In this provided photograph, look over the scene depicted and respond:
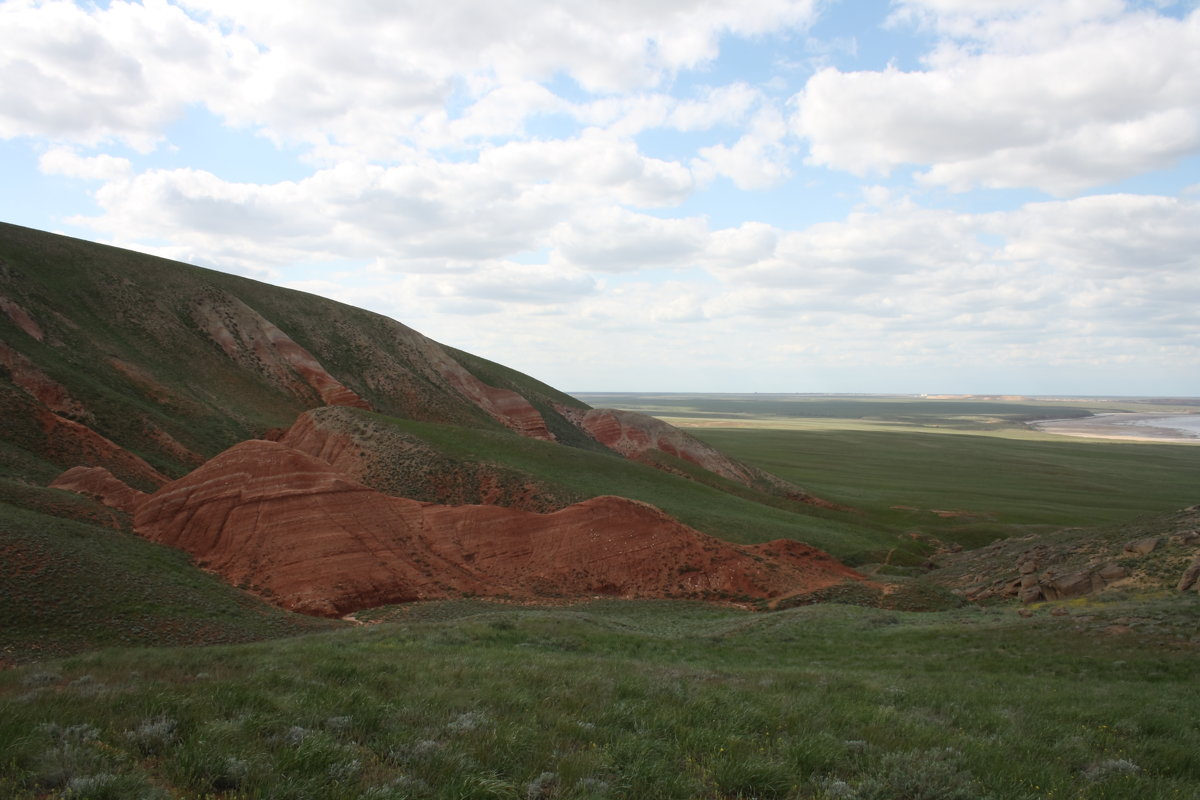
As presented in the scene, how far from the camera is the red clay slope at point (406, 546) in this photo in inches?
1117

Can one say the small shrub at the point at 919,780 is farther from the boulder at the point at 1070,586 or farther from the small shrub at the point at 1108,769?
the boulder at the point at 1070,586

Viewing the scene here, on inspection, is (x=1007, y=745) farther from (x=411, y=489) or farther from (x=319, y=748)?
(x=411, y=489)

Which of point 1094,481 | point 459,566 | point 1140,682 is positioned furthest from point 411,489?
point 1094,481

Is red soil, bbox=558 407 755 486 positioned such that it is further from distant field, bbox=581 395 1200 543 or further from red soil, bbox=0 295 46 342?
red soil, bbox=0 295 46 342

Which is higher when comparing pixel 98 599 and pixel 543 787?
pixel 543 787

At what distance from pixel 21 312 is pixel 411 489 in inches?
1138

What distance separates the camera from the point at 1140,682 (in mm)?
14039

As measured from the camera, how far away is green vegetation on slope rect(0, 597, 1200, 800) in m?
6.63

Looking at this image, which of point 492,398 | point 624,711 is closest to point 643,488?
point 492,398

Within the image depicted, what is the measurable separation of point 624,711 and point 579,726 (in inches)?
39.9

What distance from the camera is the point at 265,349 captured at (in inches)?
2311

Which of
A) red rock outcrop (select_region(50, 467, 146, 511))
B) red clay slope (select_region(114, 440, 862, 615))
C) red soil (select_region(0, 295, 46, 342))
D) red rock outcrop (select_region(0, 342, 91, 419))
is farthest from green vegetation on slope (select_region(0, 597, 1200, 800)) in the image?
red soil (select_region(0, 295, 46, 342))

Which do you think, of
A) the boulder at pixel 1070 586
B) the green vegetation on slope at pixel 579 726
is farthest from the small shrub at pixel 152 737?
the boulder at pixel 1070 586

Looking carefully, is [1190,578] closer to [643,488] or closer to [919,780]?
[919,780]
